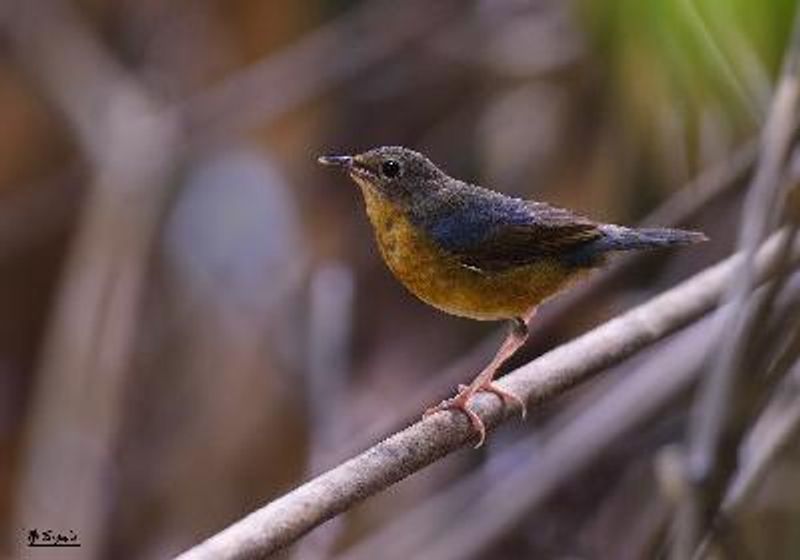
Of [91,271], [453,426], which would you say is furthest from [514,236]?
[91,271]

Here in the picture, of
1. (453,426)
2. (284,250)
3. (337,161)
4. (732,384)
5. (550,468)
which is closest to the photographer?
(732,384)

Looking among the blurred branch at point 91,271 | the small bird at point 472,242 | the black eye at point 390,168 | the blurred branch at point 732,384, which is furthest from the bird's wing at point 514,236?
the blurred branch at point 91,271

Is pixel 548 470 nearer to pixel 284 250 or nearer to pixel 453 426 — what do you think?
pixel 453 426

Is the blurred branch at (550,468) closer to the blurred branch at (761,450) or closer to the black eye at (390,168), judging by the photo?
the blurred branch at (761,450)

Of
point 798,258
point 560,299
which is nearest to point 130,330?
point 560,299

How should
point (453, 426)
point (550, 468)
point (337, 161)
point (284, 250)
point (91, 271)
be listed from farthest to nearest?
point (284, 250) < point (91, 271) < point (550, 468) < point (337, 161) < point (453, 426)

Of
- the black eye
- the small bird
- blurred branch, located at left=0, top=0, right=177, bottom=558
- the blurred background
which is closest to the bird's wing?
the small bird

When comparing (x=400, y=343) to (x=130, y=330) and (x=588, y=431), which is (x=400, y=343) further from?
(x=588, y=431)
